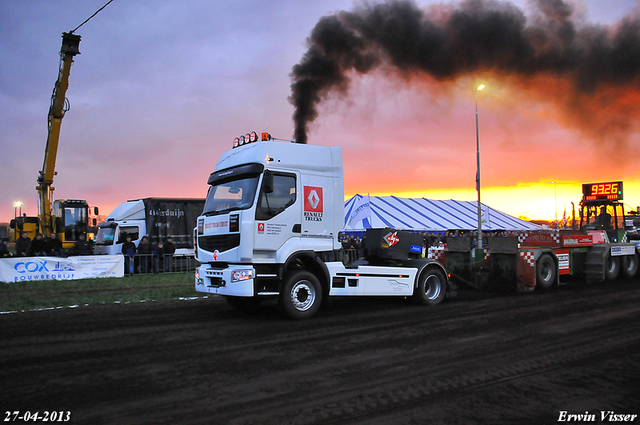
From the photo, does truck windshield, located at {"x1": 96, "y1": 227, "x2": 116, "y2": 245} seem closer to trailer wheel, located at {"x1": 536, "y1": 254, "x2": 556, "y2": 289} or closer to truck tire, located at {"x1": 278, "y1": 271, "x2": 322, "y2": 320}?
truck tire, located at {"x1": 278, "y1": 271, "x2": 322, "y2": 320}

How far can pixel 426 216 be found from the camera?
31391 millimetres

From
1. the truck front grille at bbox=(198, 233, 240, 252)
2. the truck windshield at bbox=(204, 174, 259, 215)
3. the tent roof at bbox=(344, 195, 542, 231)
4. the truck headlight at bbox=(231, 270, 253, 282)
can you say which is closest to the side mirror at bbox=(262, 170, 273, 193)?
the truck windshield at bbox=(204, 174, 259, 215)

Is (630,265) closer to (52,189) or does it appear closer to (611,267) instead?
(611,267)

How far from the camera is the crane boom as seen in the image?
20500 mm

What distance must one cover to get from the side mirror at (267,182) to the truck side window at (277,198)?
0.08m

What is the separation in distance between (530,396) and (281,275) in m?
4.61

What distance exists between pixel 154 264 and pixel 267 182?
12.3 meters

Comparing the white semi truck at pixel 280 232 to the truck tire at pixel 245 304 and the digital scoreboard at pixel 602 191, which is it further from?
the digital scoreboard at pixel 602 191

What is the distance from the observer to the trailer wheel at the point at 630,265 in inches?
605

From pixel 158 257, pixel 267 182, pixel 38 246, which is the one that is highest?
pixel 267 182

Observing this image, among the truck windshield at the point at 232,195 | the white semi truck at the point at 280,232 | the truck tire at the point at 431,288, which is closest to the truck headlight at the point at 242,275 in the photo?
the white semi truck at the point at 280,232

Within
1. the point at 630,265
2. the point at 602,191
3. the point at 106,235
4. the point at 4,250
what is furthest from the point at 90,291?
the point at 602,191

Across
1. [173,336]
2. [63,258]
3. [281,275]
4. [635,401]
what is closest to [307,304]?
[281,275]

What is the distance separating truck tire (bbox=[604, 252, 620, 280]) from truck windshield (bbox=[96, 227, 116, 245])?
19318 mm
